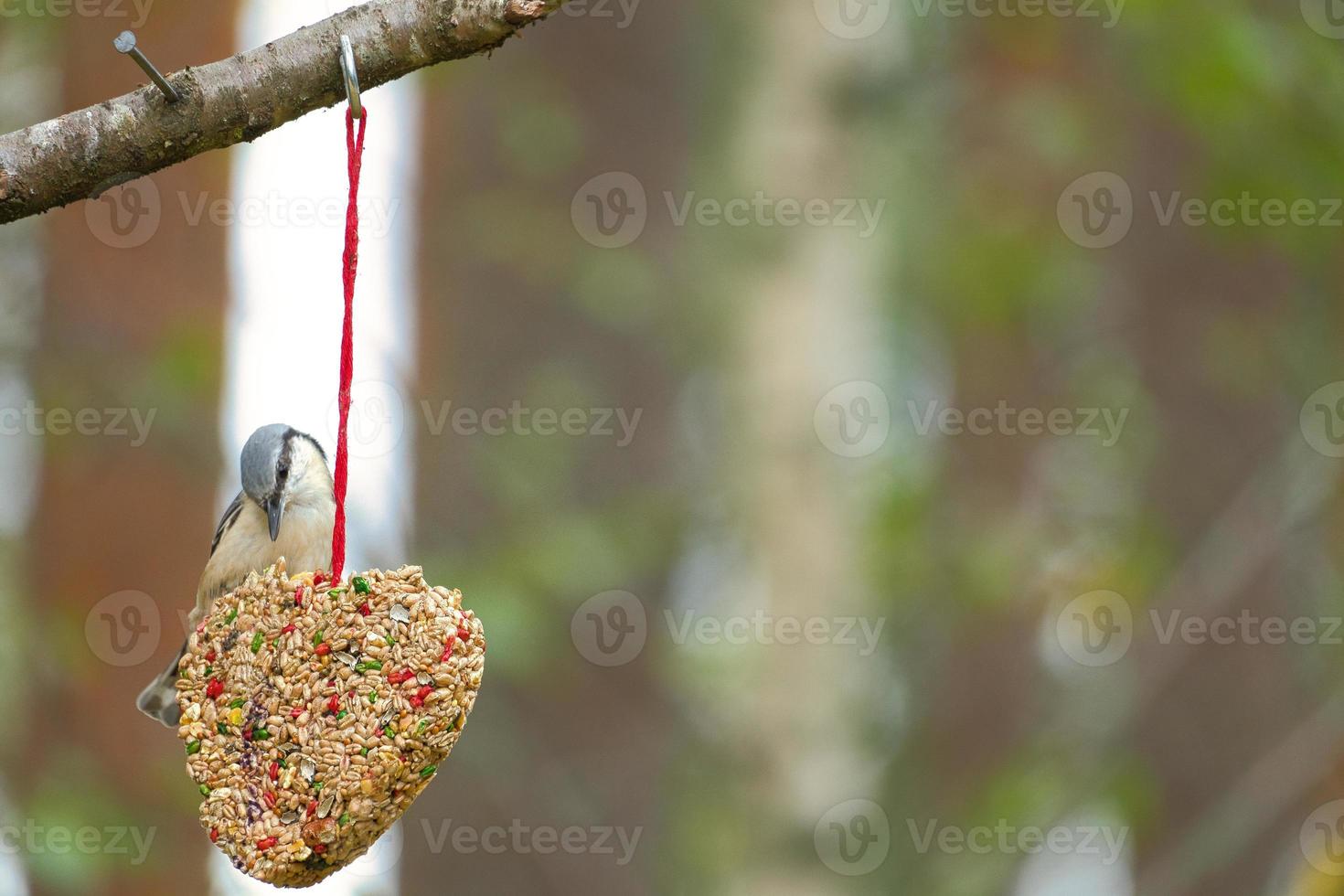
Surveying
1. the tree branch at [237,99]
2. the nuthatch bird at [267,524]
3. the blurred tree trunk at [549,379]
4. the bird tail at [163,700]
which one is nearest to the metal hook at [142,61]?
the tree branch at [237,99]

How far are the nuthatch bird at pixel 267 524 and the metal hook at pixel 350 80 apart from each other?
1470 millimetres

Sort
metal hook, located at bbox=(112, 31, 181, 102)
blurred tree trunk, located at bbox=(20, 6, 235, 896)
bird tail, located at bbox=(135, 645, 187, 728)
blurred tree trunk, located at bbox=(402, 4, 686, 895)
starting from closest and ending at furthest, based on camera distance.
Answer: metal hook, located at bbox=(112, 31, 181, 102) → bird tail, located at bbox=(135, 645, 187, 728) → blurred tree trunk, located at bbox=(20, 6, 235, 896) → blurred tree trunk, located at bbox=(402, 4, 686, 895)

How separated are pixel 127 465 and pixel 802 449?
258cm

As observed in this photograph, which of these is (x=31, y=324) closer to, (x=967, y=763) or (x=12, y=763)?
(x=12, y=763)

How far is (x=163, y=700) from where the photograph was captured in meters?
3.33

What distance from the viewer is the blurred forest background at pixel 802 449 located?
485 cm

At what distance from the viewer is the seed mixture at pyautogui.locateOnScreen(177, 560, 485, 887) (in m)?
2.20

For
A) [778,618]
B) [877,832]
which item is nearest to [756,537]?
[778,618]

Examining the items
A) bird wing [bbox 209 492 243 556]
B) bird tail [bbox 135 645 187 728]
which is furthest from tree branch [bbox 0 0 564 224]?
bird wing [bbox 209 492 243 556]

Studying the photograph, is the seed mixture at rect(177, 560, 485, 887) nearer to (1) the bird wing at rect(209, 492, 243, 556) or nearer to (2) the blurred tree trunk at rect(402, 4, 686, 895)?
(1) the bird wing at rect(209, 492, 243, 556)

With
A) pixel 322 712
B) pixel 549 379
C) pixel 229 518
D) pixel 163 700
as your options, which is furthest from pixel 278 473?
pixel 549 379

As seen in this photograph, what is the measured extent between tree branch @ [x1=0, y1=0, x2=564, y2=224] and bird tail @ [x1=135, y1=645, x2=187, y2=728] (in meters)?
1.46

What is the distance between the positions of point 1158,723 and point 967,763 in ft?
4.28

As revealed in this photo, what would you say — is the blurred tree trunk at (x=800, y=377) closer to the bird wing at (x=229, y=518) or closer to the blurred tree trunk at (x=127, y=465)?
the bird wing at (x=229, y=518)
